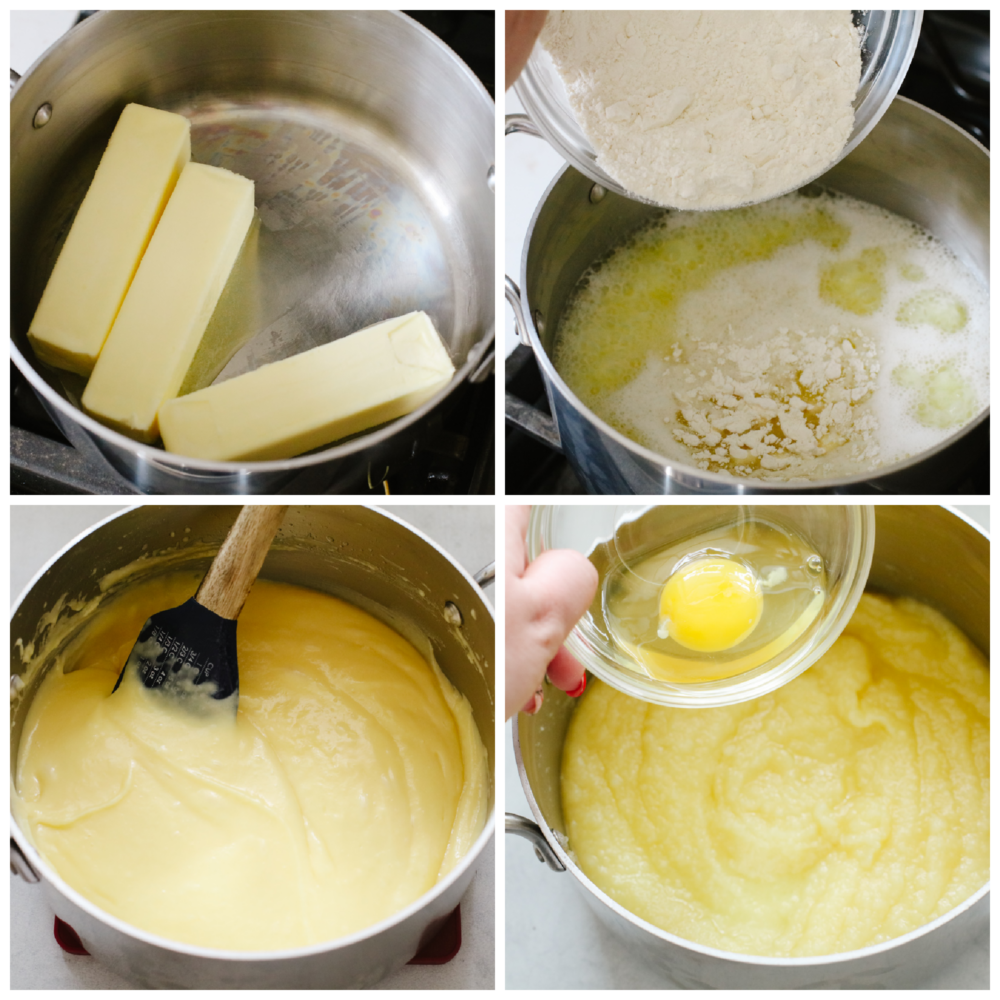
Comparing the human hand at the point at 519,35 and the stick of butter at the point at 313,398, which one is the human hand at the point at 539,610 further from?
the human hand at the point at 519,35

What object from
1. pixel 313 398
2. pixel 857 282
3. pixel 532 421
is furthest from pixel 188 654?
pixel 857 282

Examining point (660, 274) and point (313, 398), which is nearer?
point (313, 398)

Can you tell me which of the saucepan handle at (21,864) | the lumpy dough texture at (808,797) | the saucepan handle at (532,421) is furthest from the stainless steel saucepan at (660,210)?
the saucepan handle at (21,864)

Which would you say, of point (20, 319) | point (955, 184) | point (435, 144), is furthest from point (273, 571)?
point (955, 184)

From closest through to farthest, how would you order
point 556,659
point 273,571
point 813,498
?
point 813,498
point 556,659
point 273,571

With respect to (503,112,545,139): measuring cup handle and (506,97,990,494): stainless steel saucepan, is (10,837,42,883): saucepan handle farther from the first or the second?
(503,112,545,139): measuring cup handle

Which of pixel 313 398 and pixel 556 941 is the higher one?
pixel 313 398

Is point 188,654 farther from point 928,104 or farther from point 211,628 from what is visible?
point 928,104

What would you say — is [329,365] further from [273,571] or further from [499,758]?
[499,758]
